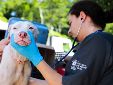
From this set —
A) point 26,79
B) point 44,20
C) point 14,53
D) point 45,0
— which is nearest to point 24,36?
point 14,53

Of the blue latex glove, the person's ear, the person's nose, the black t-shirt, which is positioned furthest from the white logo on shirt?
the person's nose

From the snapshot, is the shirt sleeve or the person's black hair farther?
the person's black hair

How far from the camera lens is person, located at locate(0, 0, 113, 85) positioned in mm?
3064

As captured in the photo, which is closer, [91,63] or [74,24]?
[91,63]

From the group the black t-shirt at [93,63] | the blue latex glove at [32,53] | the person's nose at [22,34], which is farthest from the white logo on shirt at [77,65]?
the person's nose at [22,34]

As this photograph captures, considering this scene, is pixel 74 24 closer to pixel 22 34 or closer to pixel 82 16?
pixel 82 16

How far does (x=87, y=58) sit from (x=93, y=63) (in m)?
0.07

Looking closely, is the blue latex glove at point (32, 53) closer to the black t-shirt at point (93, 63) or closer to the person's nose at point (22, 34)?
the person's nose at point (22, 34)

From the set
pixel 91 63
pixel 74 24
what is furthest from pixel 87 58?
pixel 74 24

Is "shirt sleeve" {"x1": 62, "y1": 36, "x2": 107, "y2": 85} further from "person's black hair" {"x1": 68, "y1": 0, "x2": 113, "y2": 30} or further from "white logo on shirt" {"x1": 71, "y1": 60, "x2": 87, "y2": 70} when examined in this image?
"person's black hair" {"x1": 68, "y1": 0, "x2": 113, "y2": 30}

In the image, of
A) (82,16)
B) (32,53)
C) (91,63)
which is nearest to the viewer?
(91,63)

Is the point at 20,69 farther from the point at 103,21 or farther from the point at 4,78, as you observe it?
the point at 103,21

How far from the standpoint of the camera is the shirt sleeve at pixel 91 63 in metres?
3.06

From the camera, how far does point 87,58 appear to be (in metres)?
3.08
